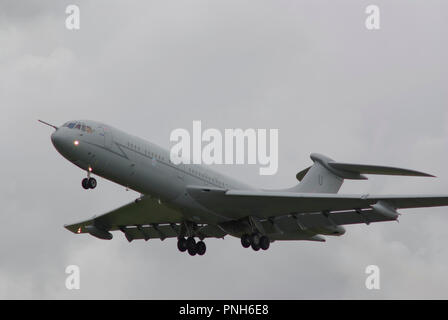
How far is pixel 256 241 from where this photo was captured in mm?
46281

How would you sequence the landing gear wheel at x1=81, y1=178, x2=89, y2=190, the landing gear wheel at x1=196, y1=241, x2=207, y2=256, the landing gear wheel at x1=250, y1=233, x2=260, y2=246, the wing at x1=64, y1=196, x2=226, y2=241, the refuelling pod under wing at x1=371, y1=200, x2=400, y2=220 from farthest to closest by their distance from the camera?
the landing gear wheel at x1=196, y1=241, x2=207, y2=256 < the wing at x1=64, y1=196, x2=226, y2=241 < the landing gear wheel at x1=250, y1=233, x2=260, y2=246 < the refuelling pod under wing at x1=371, y1=200, x2=400, y2=220 < the landing gear wheel at x1=81, y1=178, x2=89, y2=190

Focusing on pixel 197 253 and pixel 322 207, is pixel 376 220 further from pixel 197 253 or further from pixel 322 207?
pixel 197 253

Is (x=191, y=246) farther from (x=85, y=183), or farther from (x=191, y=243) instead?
(x=85, y=183)

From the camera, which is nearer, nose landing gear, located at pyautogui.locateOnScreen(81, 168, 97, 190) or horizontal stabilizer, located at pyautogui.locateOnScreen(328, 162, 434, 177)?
nose landing gear, located at pyautogui.locateOnScreen(81, 168, 97, 190)

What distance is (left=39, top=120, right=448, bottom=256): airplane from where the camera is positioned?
40969 millimetres

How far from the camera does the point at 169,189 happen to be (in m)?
43.0

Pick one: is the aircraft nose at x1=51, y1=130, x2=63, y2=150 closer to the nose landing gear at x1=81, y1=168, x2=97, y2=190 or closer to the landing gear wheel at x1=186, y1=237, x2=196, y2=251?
the nose landing gear at x1=81, y1=168, x2=97, y2=190

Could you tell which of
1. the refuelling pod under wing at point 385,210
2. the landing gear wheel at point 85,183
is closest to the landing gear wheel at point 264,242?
the refuelling pod under wing at point 385,210

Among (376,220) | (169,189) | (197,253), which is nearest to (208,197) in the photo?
(169,189)

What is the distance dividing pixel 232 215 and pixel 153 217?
5.43m

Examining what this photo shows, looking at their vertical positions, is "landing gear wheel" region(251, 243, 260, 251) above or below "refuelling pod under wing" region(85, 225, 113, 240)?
below

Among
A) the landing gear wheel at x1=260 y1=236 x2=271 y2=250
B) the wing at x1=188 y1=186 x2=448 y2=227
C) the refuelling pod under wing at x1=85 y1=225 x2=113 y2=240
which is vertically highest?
the wing at x1=188 y1=186 x2=448 y2=227

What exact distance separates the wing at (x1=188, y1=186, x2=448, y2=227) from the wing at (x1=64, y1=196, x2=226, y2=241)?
2.77 m

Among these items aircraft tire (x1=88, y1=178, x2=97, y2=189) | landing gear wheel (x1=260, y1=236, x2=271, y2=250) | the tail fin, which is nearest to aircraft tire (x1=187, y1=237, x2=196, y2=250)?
landing gear wheel (x1=260, y1=236, x2=271, y2=250)
